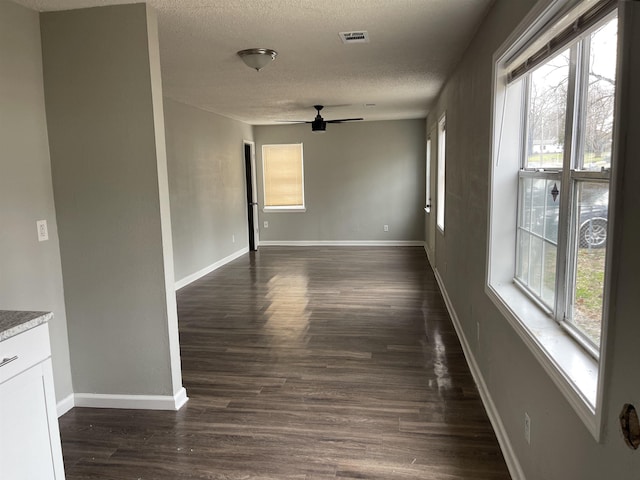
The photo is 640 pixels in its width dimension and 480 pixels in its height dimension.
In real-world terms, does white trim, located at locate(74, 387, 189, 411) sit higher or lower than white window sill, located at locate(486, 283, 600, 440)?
lower

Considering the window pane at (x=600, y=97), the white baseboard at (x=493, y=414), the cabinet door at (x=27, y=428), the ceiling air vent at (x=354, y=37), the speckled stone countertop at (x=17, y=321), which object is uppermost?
the ceiling air vent at (x=354, y=37)

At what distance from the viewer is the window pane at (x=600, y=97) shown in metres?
1.47

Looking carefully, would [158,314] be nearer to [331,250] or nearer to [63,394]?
[63,394]

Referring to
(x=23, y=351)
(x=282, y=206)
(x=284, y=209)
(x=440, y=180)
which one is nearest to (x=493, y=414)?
(x=23, y=351)

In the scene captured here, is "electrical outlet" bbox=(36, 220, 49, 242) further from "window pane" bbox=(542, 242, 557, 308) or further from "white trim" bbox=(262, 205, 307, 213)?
"white trim" bbox=(262, 205, 307, 213)

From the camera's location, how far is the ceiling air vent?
3195mm

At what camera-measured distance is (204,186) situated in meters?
6.82

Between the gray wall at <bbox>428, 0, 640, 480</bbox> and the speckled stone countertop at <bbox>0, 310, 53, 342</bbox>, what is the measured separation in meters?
1.91

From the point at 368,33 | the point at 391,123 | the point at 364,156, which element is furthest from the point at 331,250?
the point at 368,33

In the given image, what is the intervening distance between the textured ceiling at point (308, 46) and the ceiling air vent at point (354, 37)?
45 mm

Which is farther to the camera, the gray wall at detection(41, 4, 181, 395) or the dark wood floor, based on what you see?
the gray wall at detection(41, 4, 181, 395)

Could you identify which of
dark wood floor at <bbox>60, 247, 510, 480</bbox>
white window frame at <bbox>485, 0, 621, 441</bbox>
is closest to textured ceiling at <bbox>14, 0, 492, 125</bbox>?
white window frame at <bbox>485, 0, 621, 441</bbox>

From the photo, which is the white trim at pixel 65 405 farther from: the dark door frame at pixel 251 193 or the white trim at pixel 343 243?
the white trim at pixel 343 243

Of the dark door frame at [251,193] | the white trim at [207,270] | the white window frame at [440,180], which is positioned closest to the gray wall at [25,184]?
the white trim at [207,270]
